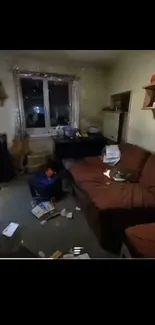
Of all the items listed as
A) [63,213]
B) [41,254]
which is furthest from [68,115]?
[41,254]

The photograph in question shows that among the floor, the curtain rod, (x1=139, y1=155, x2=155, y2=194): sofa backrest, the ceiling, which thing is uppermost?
the ceiling

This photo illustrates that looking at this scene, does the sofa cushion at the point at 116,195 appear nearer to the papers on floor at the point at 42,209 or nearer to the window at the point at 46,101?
the papers on floor at the point at 42,209

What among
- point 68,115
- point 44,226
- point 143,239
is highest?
point 68,115

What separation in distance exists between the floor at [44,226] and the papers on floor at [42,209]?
0.03 metres

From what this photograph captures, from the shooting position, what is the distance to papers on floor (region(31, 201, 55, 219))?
1311 mm

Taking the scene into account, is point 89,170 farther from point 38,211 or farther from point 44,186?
point 38,211

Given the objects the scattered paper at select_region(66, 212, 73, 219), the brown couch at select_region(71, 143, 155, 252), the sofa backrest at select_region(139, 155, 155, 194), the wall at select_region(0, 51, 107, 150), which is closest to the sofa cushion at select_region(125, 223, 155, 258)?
the brown couch at select_region(71, 143, 155, 252)

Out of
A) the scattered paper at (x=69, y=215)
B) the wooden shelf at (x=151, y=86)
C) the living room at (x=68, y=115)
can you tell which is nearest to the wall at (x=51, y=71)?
A: the living room at (x=68, y=115)

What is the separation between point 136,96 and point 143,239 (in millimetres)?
1018

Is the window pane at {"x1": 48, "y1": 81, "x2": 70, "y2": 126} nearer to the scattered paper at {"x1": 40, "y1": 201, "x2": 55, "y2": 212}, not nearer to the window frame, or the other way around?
the window frame

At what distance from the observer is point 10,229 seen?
1.16m

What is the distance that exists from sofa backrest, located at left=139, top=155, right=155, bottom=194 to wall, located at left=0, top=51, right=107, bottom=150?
0.53m
